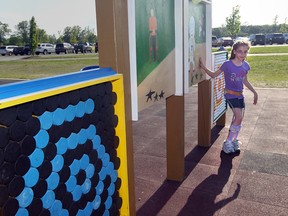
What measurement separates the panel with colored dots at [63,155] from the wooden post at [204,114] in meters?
2.87

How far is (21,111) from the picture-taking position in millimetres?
1479

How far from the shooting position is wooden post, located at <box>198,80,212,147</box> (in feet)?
16.5

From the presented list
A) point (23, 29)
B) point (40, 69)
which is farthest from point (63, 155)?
point (23, 29)

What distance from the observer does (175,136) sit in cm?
376

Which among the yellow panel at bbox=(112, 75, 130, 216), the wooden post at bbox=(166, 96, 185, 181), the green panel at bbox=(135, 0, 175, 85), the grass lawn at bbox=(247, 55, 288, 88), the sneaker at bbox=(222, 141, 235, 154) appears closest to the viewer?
the yellow panel at bbox=(112, 75, 130, 216)

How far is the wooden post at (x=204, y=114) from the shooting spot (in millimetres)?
5016

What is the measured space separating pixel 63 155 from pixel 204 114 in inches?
142

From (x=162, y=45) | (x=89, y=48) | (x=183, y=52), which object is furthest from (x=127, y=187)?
(x=89, y=48)

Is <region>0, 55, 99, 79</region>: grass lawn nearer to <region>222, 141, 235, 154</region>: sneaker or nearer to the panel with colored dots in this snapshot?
<region>222, 141, 235, 154</region>: sneaker

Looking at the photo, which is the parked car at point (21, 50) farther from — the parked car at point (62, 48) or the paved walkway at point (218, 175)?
the paved walkway at point (218, 175)

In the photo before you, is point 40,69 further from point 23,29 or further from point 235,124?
point 23,29

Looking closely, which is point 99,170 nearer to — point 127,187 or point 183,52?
point 127,187

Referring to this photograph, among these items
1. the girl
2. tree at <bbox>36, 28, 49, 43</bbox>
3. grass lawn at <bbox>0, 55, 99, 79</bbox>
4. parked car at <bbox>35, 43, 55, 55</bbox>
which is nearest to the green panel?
the girl

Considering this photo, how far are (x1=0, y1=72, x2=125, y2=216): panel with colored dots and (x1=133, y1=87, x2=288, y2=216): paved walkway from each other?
46.4 inches
